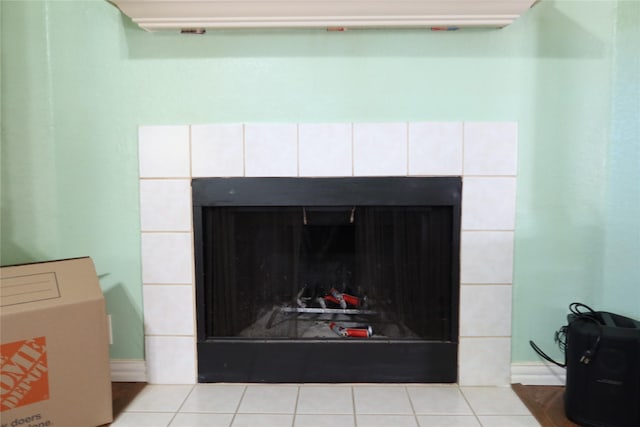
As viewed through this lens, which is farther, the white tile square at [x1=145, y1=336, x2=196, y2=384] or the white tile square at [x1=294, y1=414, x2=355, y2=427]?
the white tile square at [x1=145, y1=336, x2=196, y2=384]

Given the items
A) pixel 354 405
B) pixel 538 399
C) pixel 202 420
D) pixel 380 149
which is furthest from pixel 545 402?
pixel 202 420

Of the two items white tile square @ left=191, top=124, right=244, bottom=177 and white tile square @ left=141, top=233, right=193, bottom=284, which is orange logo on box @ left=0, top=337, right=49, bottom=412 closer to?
white tile square @ left=141, top=233, right=193, bottom=284

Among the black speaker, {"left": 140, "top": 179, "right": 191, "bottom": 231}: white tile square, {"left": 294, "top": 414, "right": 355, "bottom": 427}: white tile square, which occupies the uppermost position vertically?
{"left": 140, "top": 179, "right": 191, "bottom": 231}: white tile square

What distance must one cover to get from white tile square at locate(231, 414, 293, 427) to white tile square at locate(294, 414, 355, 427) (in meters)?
0.03

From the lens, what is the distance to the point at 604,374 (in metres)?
1.22

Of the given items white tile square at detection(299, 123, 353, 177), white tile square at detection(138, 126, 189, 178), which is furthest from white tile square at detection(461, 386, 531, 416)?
white tile square at detection(138, 126, 189, 178)

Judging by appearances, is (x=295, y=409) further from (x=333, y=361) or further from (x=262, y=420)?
(x=333, y=361)

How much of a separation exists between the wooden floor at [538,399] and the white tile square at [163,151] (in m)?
0.75

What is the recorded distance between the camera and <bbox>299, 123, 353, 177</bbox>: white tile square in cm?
146

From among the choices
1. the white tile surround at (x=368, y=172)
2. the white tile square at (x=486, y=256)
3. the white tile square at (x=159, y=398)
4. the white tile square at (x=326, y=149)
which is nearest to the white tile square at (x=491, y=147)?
the white tile surround at (x=368, y=172)

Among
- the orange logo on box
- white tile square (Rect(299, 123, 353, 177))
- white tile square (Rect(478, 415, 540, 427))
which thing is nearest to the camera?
the orange logo on box

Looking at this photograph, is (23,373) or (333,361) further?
(333,361)

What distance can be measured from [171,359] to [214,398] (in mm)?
227

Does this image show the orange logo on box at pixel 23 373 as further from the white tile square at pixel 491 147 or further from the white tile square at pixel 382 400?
the white tile square at pixel 491 147
